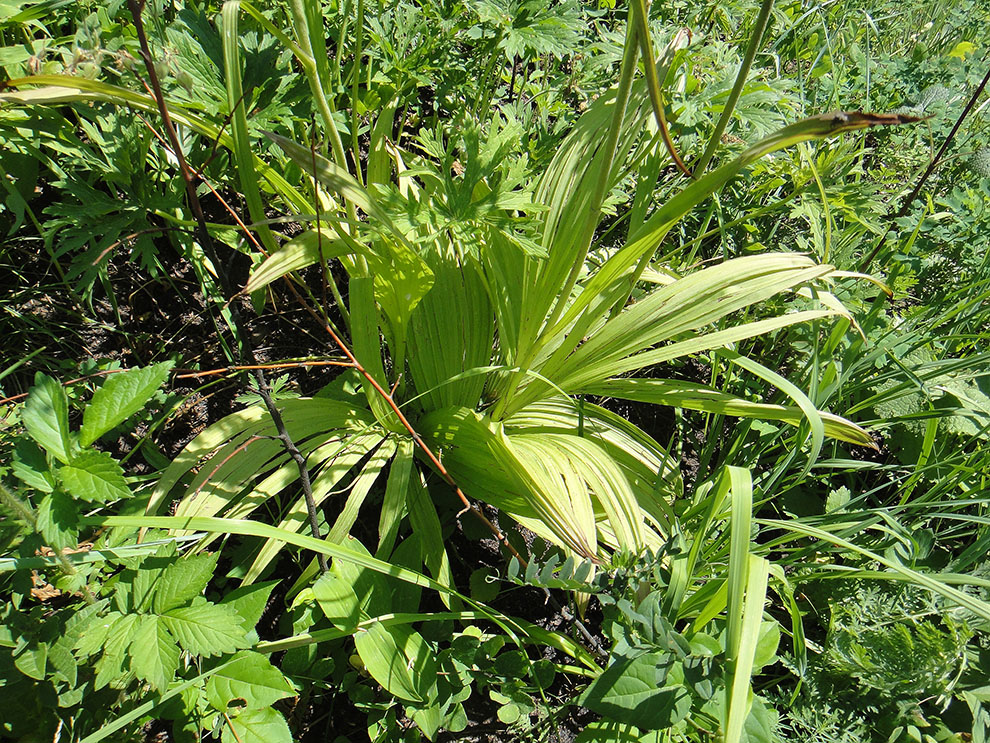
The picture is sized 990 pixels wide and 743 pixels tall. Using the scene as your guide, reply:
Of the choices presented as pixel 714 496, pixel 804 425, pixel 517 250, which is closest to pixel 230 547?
pixel 517 250

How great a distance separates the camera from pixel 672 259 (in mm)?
1736

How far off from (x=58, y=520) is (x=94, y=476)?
7cm

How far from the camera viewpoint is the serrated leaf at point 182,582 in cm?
93

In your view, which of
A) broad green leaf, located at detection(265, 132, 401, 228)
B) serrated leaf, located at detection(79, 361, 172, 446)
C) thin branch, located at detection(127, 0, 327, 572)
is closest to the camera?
thin branch, located at detection(127, 0, 327, 572)

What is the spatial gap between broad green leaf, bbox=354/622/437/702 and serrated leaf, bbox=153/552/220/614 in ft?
0.87

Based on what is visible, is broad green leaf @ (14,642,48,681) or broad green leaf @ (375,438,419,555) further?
broad green leaf @ (375,438,419,555)

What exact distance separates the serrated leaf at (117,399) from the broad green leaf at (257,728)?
0.48 meters

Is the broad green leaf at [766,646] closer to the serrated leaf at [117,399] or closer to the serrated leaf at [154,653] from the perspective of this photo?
the serrated leaf at [154,653]

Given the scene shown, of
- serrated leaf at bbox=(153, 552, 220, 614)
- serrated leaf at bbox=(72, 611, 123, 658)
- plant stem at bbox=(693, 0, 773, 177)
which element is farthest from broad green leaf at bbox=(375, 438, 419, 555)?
plant stem at bbox=(693, 0, 773, 177)

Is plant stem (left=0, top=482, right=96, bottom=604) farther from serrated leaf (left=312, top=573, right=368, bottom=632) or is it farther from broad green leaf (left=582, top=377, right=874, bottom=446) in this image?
broad green leaf (left=582, top=377, right=874, bottom=446)

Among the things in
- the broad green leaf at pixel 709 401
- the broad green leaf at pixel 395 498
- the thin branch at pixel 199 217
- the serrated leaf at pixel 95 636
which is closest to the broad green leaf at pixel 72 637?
the serrated leaf at pixel 95 636

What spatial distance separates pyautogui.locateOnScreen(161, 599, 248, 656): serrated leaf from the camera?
2.95ft

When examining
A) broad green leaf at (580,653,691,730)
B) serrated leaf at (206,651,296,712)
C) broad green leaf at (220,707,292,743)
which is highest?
broad green leaf at (580,653,691,730)

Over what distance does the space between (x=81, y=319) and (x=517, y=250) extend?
101 cm
